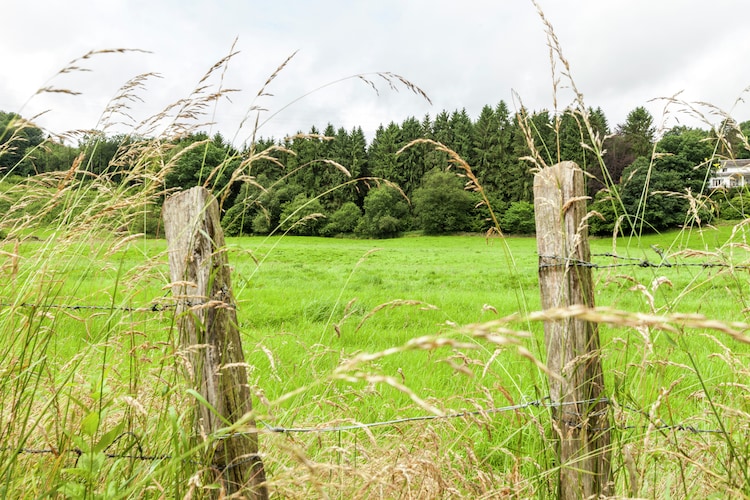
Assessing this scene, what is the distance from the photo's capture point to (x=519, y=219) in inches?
2272

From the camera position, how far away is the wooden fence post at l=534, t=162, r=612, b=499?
2.08 metres

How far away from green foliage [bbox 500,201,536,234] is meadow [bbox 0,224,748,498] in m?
48.3

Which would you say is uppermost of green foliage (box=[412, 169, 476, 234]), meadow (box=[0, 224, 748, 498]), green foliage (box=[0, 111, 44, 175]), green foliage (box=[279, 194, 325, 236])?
green foliage (box=[412, 169, 476, 234])

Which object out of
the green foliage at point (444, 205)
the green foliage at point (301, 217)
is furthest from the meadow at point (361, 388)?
the green foliage at point (444, 205)

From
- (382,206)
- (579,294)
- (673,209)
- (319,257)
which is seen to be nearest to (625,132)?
(673,209)

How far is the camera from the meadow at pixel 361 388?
160 centimetres

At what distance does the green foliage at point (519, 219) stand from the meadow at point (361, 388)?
48275mm

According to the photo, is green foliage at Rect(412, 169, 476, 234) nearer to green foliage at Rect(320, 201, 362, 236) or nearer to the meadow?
green foliage at Rect(320, 201, 362, 236)

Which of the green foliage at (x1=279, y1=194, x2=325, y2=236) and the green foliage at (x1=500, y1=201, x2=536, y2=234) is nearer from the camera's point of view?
the green foliage at (x1=279, y1=194, x2=325, y2=236)

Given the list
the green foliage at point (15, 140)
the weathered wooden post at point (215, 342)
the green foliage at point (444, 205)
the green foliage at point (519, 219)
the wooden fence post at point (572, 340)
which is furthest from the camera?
the green foliage at point (444, 205)

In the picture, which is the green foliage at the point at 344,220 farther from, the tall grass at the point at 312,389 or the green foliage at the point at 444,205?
the tall grass at the point at 312,389

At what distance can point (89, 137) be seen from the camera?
2922 mm

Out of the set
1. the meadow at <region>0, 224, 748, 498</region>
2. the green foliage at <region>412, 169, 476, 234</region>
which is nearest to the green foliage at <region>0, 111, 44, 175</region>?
the meadow at <region>0, 224, 748, 498</region>

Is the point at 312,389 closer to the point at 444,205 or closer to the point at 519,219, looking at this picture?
the point at 519,219
